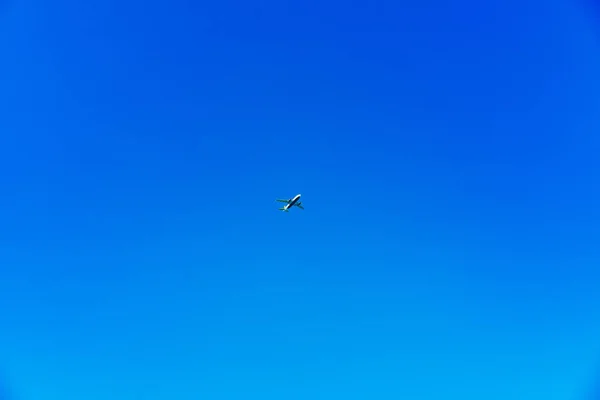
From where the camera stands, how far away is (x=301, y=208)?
5792 inches
